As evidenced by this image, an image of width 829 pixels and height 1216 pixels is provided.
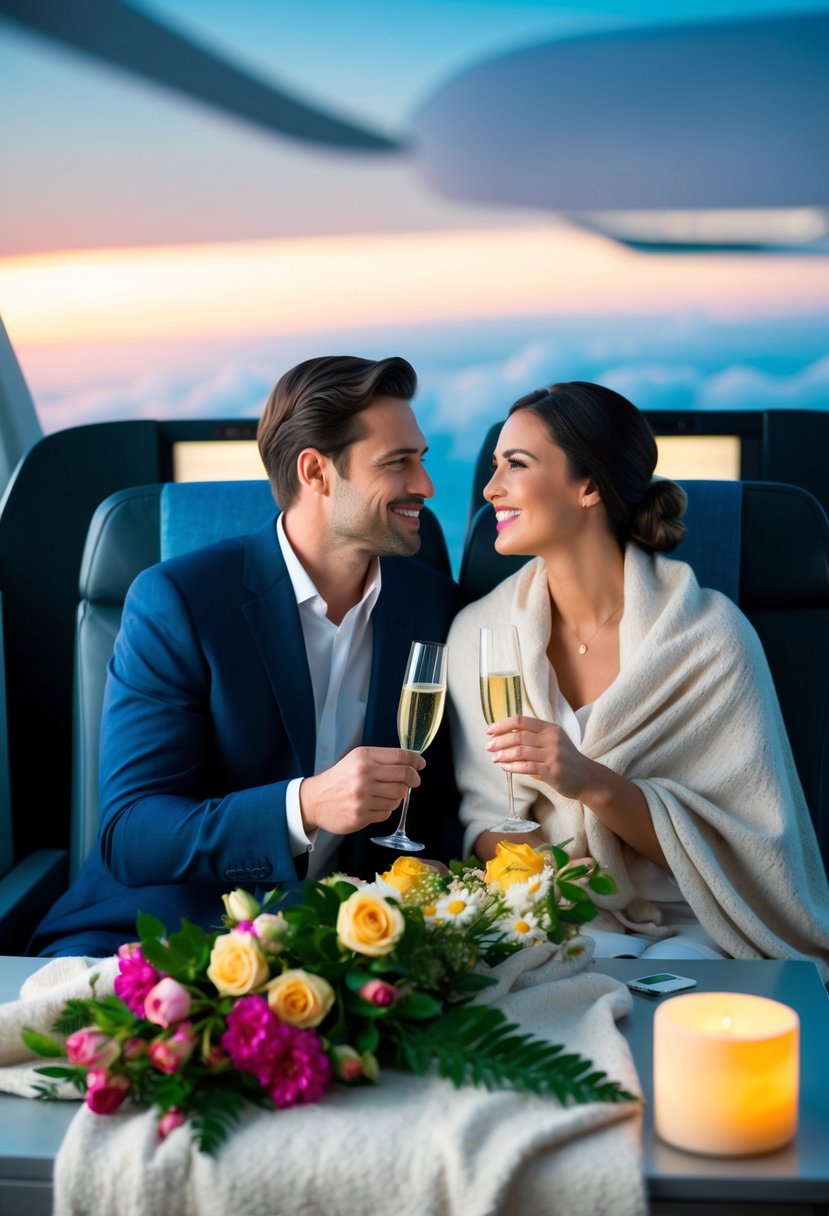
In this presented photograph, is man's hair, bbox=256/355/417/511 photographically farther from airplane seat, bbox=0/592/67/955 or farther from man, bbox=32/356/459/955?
airplane seat, bbox=0/592/67/955

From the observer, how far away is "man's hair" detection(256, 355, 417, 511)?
236cm

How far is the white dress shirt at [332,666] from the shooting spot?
231cm

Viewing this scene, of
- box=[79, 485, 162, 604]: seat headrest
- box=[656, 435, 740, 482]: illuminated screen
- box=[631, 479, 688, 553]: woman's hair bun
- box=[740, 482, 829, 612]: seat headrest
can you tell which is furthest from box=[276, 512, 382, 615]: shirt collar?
box=[656, 435, 740, 482]: illuminated screen

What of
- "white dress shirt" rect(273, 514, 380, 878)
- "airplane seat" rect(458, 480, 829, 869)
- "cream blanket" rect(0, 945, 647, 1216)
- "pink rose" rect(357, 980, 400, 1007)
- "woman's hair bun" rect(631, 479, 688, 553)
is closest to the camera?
"cream blanket" rect(0, 945, 647, 1216)

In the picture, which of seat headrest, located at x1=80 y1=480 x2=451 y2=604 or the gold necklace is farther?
seat headrest, located at x1=80 y1=480 x2=451 y2=604

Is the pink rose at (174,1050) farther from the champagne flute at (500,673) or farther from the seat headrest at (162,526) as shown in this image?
the seat headrest at (162,526)

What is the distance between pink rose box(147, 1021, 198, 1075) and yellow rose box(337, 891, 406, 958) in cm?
16

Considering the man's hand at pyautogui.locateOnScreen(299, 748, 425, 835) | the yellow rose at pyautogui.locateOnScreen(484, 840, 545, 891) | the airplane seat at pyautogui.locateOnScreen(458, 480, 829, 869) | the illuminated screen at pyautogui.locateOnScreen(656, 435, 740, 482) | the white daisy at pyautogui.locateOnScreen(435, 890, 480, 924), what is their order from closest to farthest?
the white daisy at pyautogui.locateOnScreen(435, 890, 480, 924) → the yellow rose at pyautogui.locateOnScreen(484, 840, 545, 891) → the man's hand at pyautogui.locateOnScreen(299, 748, 425, 835) → the airplane seat at pyautogui.locateOnScreen(458, 480, 829, 869) → the illuminated screen at pyautogui.locateOnScreen(656, 435, 740, 482)

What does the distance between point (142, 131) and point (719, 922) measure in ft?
11.7

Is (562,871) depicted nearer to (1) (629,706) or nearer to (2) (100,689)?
(1) (629,706)

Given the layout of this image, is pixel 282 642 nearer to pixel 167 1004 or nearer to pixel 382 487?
pixel 382 487

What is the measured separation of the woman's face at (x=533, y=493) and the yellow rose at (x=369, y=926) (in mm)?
1184

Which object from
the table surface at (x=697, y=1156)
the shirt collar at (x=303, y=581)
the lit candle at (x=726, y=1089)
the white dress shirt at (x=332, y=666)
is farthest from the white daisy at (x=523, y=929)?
the shirt collar at (x=303, y=581)

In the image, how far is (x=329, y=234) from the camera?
474 cm
